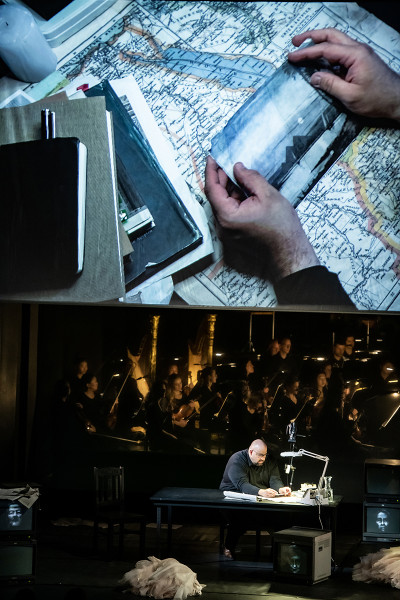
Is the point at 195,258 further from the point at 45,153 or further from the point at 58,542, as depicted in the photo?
the point at 58,542

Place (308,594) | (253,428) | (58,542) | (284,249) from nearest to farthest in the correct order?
(308,594), (284,249), (58,542), (253,428)

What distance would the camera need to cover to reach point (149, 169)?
22.7 feet

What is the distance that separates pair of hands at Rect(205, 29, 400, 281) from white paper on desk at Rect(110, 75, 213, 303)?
14 centimetres

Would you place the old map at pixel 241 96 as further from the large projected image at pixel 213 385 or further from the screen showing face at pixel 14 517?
the large projected image at pixel 213 385

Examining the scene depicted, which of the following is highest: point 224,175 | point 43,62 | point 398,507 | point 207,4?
point 207,4

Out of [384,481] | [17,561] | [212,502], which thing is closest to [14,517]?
[17,561]

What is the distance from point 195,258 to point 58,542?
298 cm

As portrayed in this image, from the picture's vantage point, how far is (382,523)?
7152mm

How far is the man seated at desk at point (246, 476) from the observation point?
7.25 meters

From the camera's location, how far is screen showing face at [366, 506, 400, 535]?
23.4ft

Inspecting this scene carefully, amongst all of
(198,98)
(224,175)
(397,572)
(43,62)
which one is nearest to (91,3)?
(43,62)

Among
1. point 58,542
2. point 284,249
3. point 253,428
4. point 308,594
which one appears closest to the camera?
point 308,594

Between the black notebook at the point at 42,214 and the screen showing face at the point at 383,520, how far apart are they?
306 centimetres

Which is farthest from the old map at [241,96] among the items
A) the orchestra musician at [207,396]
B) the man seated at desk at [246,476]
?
the orchestra musician at [207,396]
